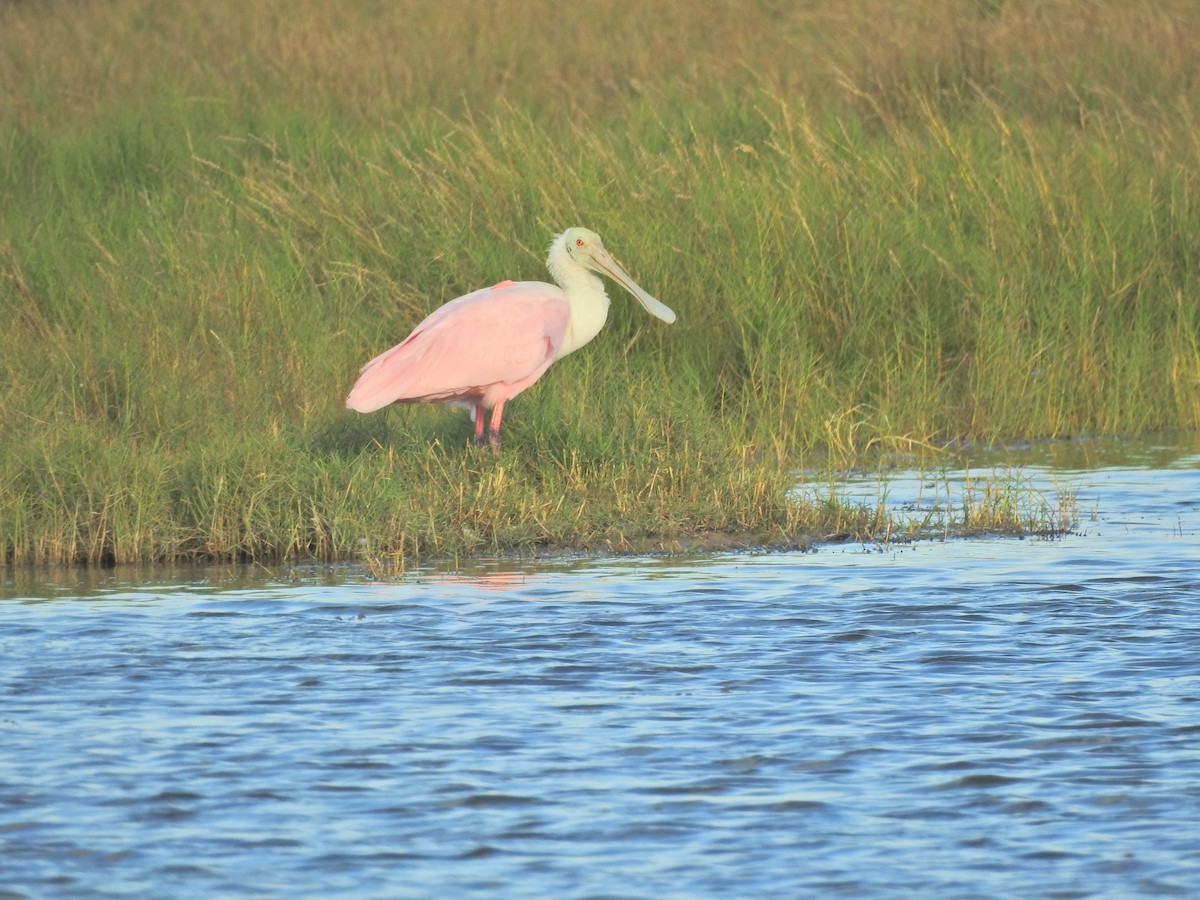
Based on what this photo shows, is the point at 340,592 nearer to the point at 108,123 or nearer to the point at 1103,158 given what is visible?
the point at 1103,158

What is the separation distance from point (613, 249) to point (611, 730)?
5.96m

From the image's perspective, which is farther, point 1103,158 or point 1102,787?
point 1103,158

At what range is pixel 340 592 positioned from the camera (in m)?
7.30

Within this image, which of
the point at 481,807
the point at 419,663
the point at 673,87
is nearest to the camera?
the point at 481,807

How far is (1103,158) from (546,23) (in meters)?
7.49

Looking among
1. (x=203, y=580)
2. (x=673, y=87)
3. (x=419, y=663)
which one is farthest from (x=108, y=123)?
(x=419, y=663)

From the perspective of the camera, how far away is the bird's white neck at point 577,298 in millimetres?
9289

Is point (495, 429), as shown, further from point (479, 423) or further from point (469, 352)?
point (469, 352)

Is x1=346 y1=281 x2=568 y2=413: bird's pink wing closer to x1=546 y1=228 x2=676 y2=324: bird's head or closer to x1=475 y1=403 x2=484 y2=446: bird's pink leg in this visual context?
x1=475 y1=403 x2=484 y2=446: bird's pink leg

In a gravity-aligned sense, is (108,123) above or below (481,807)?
above

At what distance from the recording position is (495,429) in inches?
353

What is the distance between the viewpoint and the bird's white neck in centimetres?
929

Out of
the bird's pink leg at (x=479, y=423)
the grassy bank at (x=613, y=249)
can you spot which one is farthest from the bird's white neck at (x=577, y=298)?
the bird's pink leg at (x=479, y=423)

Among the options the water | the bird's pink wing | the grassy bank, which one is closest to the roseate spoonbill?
the bird's pink wing
